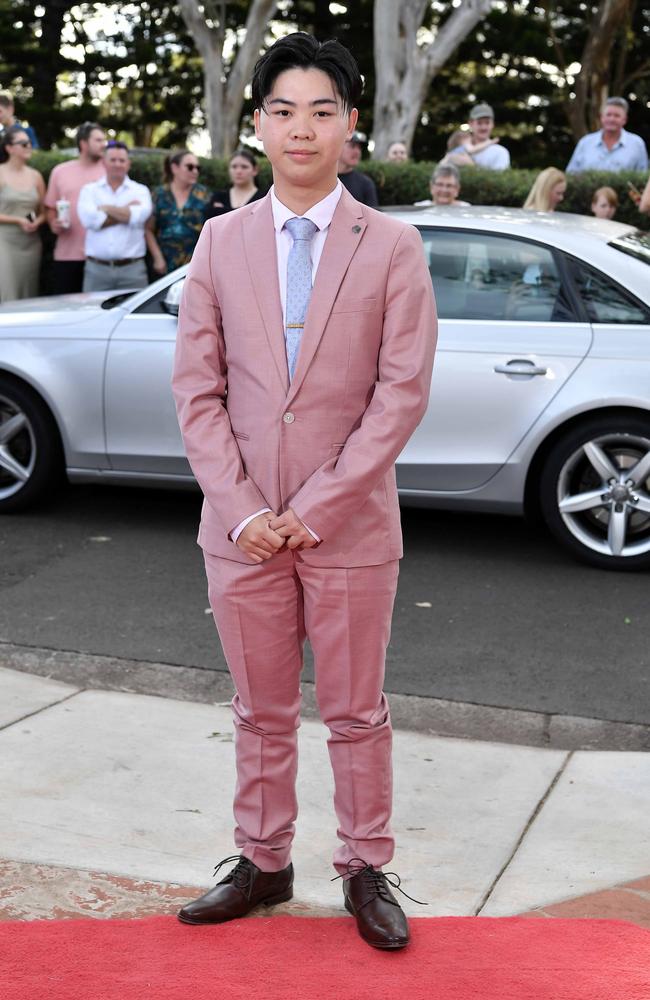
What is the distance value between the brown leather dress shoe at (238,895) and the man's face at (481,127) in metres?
10.3

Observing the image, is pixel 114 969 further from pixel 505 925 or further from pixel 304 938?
pixel 505 925

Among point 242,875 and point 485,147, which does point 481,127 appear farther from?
point 242,875

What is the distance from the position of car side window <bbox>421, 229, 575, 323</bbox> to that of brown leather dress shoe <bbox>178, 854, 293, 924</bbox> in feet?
12.7

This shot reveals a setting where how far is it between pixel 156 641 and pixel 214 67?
56.3ft

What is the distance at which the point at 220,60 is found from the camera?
20969 mm

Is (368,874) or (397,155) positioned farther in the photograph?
(397,155)

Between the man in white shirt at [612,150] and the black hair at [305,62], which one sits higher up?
the black hair at [305,62]

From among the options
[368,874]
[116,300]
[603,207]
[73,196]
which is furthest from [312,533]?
[73,196]

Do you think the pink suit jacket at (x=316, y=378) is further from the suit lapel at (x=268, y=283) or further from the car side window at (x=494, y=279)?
the car side window at (x=494, y=279)

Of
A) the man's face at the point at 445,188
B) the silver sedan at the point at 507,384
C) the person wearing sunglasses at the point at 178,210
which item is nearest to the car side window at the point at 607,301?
the silver sedan at the point at 507,384

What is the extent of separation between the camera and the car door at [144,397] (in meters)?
6.95

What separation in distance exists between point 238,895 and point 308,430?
1131mm

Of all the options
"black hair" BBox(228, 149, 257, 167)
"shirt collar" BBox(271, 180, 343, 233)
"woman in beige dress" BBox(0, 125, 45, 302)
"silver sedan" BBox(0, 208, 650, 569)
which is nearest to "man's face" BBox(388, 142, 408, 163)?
"black hair" BBox(228, 149, 257, 167)

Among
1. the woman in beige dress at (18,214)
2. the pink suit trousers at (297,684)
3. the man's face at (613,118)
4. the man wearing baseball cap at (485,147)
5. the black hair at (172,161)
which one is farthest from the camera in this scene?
the man wearing baseball cap at (485,147)
